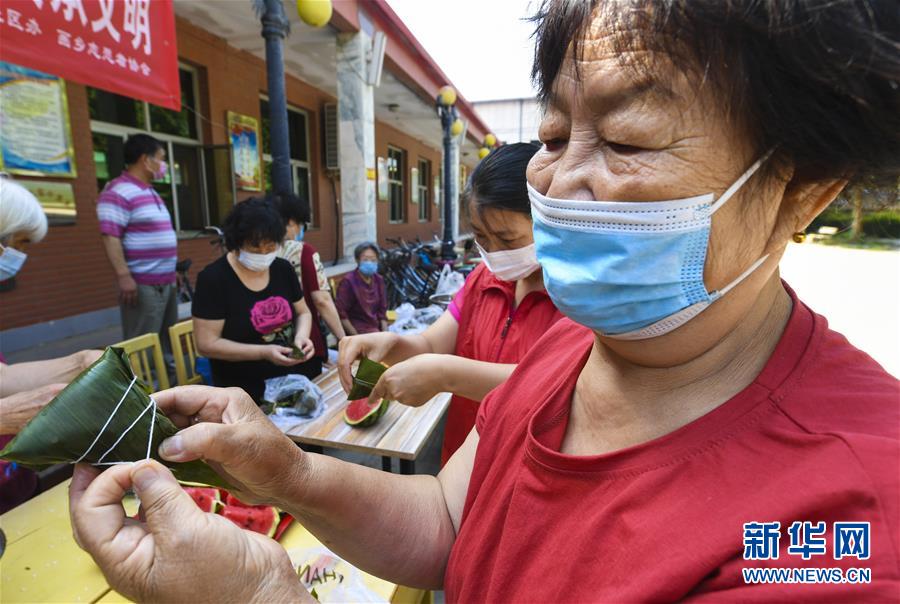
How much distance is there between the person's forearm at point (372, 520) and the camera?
1124 millimetres

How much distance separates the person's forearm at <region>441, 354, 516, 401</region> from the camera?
1786 millimetres

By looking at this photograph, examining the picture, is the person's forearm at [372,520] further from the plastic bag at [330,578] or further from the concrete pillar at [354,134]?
the concrete pillar at [354,134]

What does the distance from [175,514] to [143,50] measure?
3.52 m

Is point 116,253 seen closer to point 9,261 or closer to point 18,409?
point 9,261

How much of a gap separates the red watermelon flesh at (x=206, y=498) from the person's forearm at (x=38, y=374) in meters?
0.77

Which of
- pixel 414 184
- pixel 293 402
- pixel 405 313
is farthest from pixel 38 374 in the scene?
pixel 414 184

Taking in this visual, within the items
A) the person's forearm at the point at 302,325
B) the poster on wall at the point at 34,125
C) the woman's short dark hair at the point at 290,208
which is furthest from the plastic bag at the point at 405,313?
the poster on wall at the point at 34,125

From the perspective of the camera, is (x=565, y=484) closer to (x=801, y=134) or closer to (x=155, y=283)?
(x=801, y=134)

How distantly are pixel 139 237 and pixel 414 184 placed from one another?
535 inches

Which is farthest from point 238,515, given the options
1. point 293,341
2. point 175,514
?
point 293,341

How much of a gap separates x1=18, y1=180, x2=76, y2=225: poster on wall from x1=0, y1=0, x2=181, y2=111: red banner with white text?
3.12m

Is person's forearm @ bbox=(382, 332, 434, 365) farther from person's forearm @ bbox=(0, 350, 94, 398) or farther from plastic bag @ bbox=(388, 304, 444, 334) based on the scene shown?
plastic bag @ bbox=(388, 304, 444, 334)

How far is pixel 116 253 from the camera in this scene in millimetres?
4344

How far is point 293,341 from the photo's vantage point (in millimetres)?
3482
